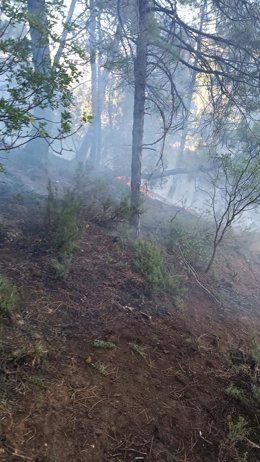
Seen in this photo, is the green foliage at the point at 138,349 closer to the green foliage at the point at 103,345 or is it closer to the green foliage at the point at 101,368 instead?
the green foliage at the point at 103,345

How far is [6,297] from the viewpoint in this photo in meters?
3.84

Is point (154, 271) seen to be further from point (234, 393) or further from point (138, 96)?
point (138, 96)

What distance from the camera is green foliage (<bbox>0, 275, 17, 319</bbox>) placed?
12.2ft

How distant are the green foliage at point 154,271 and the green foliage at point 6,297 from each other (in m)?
2.48

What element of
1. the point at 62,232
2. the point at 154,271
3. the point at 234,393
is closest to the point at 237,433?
the point at 234,393

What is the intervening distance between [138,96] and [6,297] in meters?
6.48

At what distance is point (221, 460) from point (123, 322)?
80.5 inches

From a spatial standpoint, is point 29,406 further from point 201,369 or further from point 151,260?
point 151,260

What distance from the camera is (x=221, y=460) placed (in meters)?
2.69

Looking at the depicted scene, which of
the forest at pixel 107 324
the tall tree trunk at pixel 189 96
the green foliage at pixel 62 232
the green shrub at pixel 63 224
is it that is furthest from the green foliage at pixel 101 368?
the tall tree trunk at pixel 189 96

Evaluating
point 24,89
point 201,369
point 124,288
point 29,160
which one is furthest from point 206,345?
point 29,160

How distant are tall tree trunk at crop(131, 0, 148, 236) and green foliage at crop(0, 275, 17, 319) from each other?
419 centimetres

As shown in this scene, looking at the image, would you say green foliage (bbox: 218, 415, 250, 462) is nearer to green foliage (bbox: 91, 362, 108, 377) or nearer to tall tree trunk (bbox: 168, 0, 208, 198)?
green foliage (bbox: 91, 362, 108, 377)

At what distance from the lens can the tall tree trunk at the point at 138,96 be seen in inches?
322
